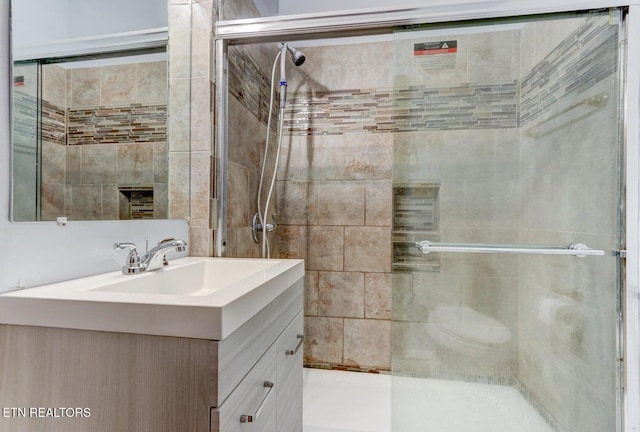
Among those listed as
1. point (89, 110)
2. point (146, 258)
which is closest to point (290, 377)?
point (146, 258)

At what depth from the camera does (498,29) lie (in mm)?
1360

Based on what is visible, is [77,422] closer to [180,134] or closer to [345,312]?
[180,134]

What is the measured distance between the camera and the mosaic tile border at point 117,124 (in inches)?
36.1

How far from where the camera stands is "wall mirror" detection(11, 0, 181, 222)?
767 millimetres

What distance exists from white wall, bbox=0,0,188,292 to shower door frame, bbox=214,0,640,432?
51 cm

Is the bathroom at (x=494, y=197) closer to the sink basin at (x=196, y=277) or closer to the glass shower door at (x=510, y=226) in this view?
the glass shower door at (x=510, y=226)

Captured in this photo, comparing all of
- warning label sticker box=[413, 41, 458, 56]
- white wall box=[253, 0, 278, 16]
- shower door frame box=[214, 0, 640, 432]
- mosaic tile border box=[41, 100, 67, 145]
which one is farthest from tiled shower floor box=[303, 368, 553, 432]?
white wall box=[253, 0, 278, 16]

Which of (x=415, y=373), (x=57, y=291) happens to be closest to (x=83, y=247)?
(x=57, y=291)

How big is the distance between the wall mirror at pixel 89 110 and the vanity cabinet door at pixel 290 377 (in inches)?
25.5

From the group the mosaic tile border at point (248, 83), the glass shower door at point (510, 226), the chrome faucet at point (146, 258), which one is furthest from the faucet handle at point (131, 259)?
the glass shower door at point (510, 226)

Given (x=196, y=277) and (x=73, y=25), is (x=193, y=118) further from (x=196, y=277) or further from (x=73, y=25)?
(x=196, y=277)

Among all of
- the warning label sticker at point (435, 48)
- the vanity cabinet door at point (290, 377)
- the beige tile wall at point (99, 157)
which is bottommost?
the vanity cabinet door at point (290, 377)

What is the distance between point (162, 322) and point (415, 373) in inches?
48.7

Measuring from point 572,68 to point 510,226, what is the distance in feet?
2.21
